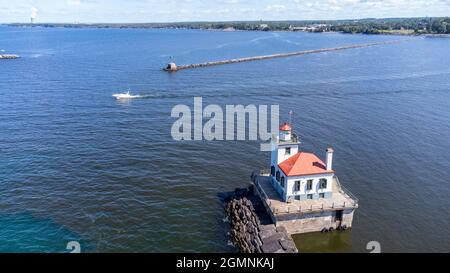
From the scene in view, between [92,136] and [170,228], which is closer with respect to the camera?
[170,228]

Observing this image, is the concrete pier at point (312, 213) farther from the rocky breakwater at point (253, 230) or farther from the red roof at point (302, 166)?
the red roof at point (302, 166)

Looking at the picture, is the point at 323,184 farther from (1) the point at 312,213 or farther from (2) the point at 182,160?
(2) the point at 182,160

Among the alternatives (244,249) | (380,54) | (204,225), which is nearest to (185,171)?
(204,225)

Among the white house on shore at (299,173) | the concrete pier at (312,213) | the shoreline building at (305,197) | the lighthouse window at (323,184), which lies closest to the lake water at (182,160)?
the concrete pier at (312,213)

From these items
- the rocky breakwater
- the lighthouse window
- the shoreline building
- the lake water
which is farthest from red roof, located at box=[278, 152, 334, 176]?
the lake water

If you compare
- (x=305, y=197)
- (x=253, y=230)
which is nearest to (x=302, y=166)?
(x=305, y=197)

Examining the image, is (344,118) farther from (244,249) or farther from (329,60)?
(329,60)
